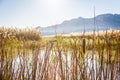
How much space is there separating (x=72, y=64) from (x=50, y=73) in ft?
1.21

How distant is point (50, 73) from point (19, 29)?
17.8 metres

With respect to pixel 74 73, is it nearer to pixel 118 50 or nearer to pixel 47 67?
pixel 47 67

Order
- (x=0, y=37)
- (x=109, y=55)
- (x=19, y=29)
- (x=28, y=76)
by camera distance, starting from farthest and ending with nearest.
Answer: (x=19, y=29) → (x=0, y=37) → (x=28, y=76) → (x=109, y=55)

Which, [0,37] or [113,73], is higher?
[0,37]

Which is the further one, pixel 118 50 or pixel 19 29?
pixel 19 29

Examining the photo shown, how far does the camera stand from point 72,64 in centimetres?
380

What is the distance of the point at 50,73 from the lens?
13.0ft

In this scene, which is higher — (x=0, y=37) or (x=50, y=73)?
(x=0, y=37)

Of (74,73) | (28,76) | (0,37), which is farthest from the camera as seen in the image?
(0,37)

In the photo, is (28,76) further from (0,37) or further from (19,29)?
(19,29)

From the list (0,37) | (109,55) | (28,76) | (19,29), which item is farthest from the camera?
(19,29)

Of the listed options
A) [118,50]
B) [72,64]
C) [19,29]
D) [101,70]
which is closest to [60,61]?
[72,64]

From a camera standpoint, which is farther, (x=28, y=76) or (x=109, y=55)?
(x=28, y=76)

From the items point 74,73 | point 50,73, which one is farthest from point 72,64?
point 50,73
